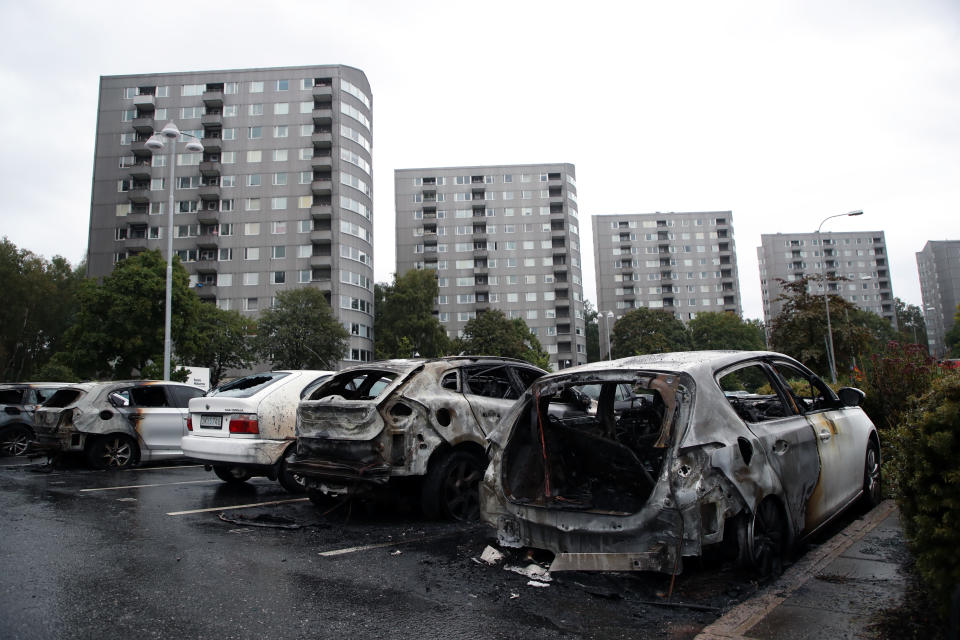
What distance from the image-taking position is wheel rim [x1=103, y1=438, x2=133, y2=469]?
1057 centimetres

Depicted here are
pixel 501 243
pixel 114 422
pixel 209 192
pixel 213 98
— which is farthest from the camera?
pixel 501 243

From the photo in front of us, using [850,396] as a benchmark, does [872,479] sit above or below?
below

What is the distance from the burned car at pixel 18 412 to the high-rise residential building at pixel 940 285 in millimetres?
155211

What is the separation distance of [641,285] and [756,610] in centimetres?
10870

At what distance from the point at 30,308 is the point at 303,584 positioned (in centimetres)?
5863

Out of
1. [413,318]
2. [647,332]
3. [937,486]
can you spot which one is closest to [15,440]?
Result: [937,486]

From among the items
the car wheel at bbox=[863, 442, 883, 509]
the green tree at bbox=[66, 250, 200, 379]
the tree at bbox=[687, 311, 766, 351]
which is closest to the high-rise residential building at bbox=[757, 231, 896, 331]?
the tree at bbox=[687, 311, 766, 351]

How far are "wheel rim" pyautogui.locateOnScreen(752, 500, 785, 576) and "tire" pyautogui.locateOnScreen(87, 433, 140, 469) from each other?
10.6m

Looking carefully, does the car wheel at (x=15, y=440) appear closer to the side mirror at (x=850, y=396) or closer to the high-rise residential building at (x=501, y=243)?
the side mirror at (x=850, y=396)

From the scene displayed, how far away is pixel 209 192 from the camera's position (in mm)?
62188

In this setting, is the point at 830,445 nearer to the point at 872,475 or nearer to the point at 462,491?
the point at 872,475

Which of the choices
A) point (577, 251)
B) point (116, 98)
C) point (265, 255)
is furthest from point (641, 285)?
point (116, 98)

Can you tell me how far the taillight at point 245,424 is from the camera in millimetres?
7535

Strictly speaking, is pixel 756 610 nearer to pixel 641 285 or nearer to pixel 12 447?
pixel 12 447
